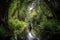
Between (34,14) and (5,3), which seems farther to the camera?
(34,14)

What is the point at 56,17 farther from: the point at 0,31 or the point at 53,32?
the point at 0,31

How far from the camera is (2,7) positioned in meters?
5.60

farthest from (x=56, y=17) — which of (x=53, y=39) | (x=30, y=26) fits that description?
(x=30, y=26)

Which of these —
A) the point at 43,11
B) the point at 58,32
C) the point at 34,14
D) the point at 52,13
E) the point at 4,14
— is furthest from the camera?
the point at 34,14

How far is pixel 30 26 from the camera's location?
980 centimetres

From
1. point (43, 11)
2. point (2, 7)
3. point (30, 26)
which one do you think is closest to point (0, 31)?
point (2, 7)

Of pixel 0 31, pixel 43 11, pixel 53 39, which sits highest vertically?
pixel 43 11

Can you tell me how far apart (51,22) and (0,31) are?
5.34 feet

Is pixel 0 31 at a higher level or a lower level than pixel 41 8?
lower

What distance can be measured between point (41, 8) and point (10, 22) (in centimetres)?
153

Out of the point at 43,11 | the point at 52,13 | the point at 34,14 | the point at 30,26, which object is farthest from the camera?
the point at 30,26

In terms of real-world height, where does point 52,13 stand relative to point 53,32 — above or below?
above

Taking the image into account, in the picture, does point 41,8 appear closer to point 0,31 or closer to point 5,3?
point 5,3

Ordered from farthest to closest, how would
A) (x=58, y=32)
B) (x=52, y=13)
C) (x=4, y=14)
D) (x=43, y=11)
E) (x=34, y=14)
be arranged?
(x=34, y=14) < (x=43, y=11) < (x=52, y=13) < (x=4, y=14) < (x=58, y=32)
